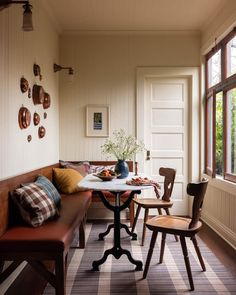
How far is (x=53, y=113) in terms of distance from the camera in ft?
13.7

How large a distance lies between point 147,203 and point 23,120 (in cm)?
162

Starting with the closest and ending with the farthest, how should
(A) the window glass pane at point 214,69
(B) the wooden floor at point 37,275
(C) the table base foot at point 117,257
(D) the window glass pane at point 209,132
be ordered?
1. (B) the wooden floor at point 37,275
2. (C) the table base foot at point 117,257
3. (A) the window glass pane at point 214,69
4. (D) the window glass pane at point 209,132

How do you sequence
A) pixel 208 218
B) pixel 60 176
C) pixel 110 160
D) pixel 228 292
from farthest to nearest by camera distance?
pixel 110 160 < pixel 208 218 < pixel 60 176 < pixel 228 292

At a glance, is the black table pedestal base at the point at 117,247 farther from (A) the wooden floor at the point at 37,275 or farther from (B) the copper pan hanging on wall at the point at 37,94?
(B) the copper pan hanging on wall at the point at 37,94

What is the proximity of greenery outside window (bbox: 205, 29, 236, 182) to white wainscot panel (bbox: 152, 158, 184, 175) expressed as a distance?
1.75 ft

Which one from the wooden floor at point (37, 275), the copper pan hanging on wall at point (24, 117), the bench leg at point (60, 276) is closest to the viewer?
the bench leg at point (60, 276)

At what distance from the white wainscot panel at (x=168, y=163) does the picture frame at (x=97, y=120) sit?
35.4 inches

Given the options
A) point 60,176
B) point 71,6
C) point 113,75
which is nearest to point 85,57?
point 113,75

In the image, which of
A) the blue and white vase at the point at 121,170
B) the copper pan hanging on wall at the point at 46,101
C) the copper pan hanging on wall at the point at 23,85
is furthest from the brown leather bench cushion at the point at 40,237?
the copper pan hanging on wall at the point at 46,101

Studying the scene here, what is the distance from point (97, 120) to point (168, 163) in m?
1.28

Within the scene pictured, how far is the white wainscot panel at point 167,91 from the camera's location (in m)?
4.57

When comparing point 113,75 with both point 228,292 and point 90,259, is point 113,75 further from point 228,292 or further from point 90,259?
point 228,292

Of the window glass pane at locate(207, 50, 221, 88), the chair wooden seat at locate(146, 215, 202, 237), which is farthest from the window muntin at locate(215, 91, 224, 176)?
the chair wooden seat at locate(146, 215, 202, 237)

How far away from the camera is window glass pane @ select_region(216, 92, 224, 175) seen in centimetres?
378
